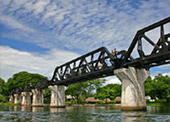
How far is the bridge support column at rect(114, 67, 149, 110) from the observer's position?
32875 mm

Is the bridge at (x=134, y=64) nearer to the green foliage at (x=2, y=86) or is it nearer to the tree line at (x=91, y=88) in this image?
the tree line at (x=91, y=88)

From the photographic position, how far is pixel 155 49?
28438 mm

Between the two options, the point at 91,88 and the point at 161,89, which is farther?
the point at 91,88

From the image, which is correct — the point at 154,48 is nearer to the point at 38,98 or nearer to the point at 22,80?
the point at 38,98

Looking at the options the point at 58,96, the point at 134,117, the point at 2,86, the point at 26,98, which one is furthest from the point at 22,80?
the point at 134,117

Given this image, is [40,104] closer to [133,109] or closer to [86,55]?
[86,55]

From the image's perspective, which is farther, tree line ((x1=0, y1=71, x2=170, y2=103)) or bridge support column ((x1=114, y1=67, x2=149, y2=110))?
tree line ((x1=0, y1=71, x2=170, y2=103))

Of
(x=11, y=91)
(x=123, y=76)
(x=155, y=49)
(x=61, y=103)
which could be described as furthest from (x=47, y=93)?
(x=155, y=49)

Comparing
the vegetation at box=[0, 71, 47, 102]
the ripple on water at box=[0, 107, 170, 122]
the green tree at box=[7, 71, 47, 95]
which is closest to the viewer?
the ripple on water at box=[0, 107, 170, 122]

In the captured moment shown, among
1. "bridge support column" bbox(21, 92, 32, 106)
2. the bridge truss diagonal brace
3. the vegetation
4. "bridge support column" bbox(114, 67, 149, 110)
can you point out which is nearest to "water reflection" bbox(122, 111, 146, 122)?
"bridge support column" bbox(114, 67, 149, 110)

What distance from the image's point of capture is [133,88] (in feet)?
110

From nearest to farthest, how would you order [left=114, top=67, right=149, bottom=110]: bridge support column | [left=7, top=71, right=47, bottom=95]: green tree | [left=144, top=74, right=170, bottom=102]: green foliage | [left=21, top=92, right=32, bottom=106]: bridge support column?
[left=114, top=67, right=149, bottom=110]: bridge support column, [left=144, top=74, right=170, bottom=102]: green foliage, [left=21, top=92, right=32, bottom=106]: bridge support column, [left=7, top=71, right=47, bottom=95]: green tree

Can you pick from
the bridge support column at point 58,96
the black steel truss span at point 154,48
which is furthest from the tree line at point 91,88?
the black steel truss span at point 154,48

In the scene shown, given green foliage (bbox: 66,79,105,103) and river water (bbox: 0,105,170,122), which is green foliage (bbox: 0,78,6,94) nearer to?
green foliage (bbox: 66,79,105,103)
